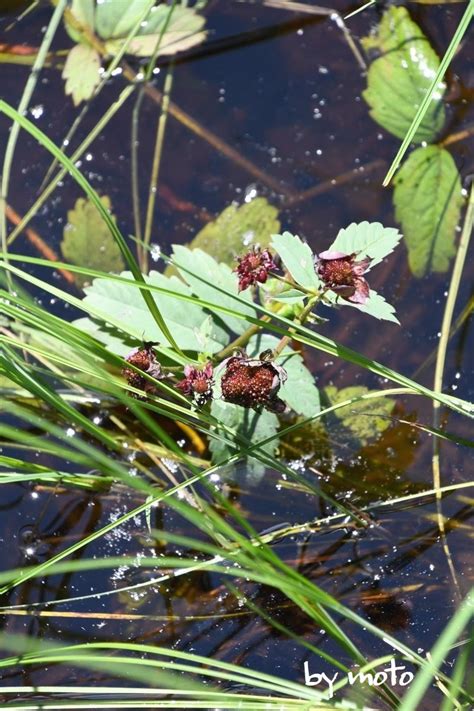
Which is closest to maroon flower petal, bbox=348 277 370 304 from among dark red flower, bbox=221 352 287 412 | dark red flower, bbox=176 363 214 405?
dark red flower, bbox=221 352 287 412

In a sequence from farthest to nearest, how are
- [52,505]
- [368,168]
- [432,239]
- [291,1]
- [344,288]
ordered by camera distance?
[291,1]
[368,168]
[432,239]
[52,505]
[344,288]

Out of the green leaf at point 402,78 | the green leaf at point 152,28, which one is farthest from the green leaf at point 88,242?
the green leaf at point 402,78

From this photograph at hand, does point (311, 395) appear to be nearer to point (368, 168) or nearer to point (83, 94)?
point (368, 168)

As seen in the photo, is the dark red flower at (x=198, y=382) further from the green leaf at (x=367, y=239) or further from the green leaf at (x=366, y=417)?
the green leaf at (x=366, y=417)

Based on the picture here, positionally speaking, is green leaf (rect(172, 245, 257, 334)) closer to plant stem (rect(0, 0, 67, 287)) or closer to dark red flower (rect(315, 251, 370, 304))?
dark red flower (rect(315, 251, 370, 304))

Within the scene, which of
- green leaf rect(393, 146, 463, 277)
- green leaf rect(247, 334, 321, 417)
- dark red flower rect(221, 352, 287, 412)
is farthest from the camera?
green leaf rect(393, 146, 463, 277)

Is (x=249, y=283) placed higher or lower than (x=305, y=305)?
higher

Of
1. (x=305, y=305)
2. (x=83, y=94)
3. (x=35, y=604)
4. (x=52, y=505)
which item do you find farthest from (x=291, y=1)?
(x=35, y=604)
